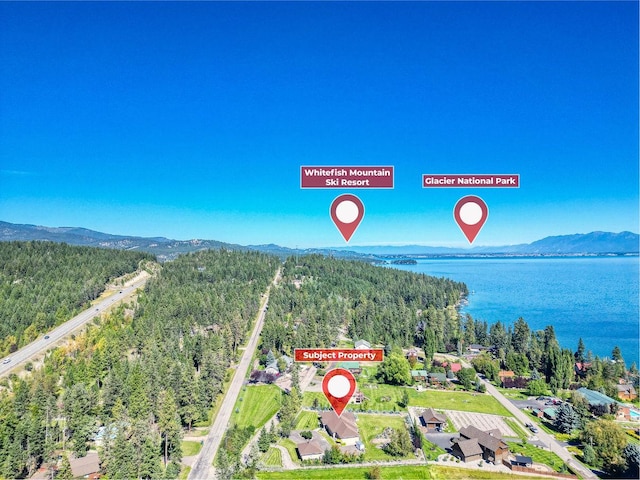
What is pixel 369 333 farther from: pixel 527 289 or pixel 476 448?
pixel 527 289

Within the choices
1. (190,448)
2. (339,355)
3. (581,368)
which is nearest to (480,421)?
(581,368)

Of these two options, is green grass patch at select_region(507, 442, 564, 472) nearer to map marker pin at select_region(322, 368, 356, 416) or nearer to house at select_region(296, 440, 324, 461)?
house at select_region(296, 440, 324, 461)

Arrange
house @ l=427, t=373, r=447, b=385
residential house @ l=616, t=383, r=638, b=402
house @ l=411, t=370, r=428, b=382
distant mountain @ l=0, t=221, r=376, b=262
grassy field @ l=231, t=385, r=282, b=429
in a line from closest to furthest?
grassy field @ l=231, t=385, r=282, b=429 → residential house @ l=616, t=383, r=638, b=402 → house @ l=427, t=373, r=447, b=385 → house @ l=411, t=370, r=428, b=382 → distant mountain @ l=0, t=221, r=376, b=262

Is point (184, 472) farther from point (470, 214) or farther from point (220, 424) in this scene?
point (470, 214)

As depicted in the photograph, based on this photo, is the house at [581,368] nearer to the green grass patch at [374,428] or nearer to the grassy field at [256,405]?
the green grass patch at [374,428]

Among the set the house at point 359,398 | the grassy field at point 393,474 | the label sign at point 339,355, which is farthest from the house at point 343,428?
the label sign at point 339,355

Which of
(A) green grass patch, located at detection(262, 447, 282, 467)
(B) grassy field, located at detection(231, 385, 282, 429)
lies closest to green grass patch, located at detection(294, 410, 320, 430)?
(B) grassy field, located at detection(231, 385, 282, 429)

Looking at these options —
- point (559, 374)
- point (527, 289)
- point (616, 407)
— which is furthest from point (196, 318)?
point (527, 289)
